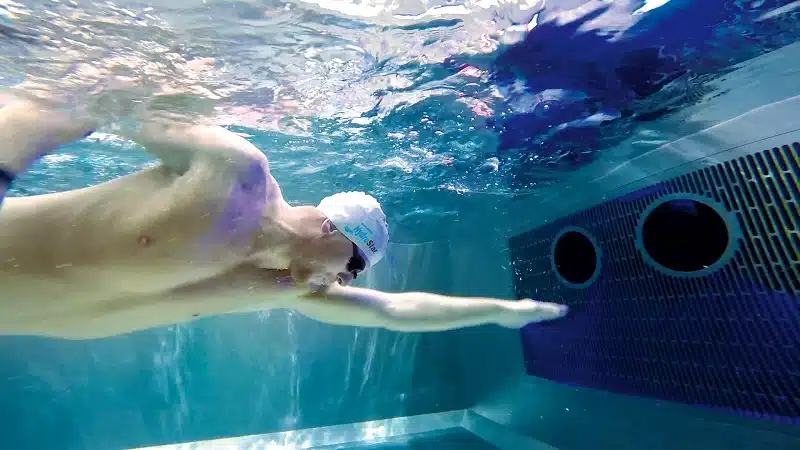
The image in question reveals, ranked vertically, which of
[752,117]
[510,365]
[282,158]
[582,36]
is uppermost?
[282,158]

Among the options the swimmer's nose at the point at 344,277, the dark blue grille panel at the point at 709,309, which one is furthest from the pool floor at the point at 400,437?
the swimmer's nose at the point at 344,277

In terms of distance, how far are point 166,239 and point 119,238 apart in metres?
0.30

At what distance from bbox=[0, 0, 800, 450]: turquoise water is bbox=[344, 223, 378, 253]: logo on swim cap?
6.98 ft

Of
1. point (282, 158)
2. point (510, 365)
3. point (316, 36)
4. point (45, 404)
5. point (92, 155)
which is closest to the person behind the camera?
point (316, 36)

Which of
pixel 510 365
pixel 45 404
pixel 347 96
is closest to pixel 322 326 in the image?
pixel 510 365

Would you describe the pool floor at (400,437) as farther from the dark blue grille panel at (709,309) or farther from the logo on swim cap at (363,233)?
the logo on swim cap at (363,233)

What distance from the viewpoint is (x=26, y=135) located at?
7.93 ft

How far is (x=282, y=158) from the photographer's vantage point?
30.5 feet

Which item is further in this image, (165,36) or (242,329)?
(242,329)

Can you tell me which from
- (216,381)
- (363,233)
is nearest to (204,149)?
(363,233)

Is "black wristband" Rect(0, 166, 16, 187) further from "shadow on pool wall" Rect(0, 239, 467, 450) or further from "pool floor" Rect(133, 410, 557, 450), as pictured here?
"shadow on pool wall" Rect(0, 239, 467, 450)

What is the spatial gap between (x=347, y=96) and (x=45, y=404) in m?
11.9

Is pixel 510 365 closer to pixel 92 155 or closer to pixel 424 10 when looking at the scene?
pixel 424 10

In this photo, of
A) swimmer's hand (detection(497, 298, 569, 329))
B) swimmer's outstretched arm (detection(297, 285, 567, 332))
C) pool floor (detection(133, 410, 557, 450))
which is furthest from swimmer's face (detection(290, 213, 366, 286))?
pool floor (detection(133, 410, 557, 450))
